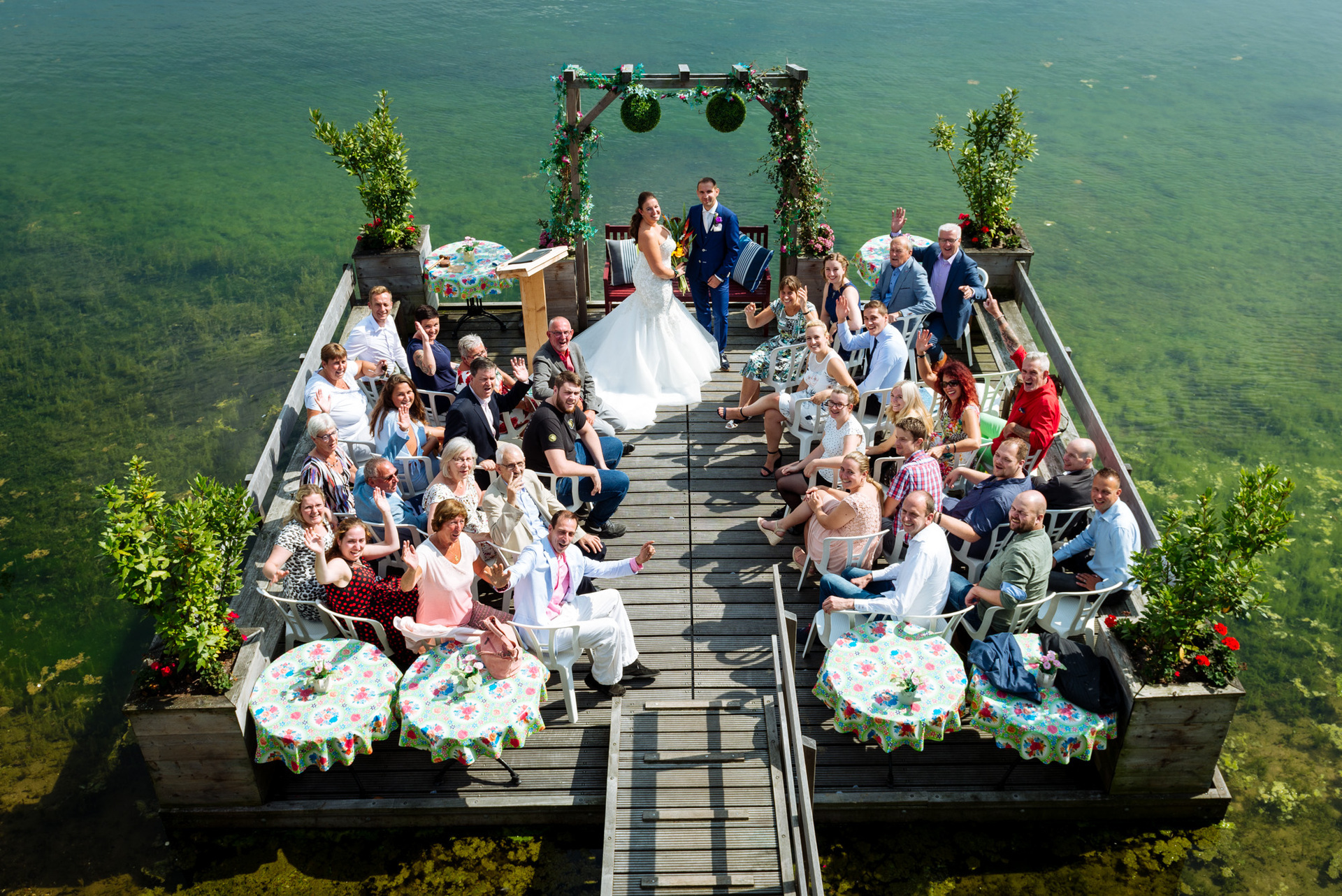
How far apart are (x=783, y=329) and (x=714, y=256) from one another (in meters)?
1.09

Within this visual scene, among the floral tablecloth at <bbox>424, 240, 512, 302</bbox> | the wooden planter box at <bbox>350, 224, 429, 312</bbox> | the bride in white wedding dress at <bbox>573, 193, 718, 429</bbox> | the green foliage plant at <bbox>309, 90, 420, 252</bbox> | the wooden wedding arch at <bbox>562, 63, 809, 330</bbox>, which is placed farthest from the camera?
the wooden planter box at <bbox>350, 224, 429, 312</bbox>

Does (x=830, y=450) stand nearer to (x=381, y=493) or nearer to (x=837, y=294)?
(x=837, y=294)

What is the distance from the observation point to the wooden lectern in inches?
321

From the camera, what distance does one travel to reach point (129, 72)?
21000mm

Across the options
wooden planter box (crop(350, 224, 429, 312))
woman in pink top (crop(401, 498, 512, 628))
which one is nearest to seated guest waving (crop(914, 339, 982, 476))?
woman in pink top (crop(401, 498, 512, 628))

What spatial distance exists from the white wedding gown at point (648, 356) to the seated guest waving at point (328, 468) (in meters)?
2.50

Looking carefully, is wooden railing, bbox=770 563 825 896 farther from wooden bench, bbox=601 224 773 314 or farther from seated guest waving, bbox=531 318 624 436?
wooden bench, bbox=601 224 773 314

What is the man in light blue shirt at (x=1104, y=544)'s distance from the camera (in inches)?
226

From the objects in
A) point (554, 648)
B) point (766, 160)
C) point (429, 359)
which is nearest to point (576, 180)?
point (766, 160)

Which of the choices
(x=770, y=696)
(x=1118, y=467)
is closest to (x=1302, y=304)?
(x=1118, y=467)

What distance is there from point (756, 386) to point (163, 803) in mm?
4924

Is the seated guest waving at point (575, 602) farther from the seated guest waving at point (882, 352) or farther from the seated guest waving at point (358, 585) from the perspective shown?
the seated guest waving at point (882, 352)

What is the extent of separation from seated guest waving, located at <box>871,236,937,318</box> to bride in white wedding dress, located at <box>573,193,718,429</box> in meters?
1.66

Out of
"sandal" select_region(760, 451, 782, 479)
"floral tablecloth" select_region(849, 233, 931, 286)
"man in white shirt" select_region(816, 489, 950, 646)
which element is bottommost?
"sandal" select_region(760, 451, 782, 479)
